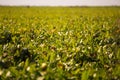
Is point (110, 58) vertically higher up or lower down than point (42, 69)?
lower down

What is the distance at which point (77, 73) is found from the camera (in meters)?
2.87

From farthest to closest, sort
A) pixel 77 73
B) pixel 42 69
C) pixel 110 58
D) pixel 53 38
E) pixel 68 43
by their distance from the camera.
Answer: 1. pixel 53 38
2. pixel 68 43
3. pixel 110 58
4. pixel 77 73
5. pixel 42 69

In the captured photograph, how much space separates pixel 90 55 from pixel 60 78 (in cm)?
→ 164

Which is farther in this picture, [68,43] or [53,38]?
[53,38]

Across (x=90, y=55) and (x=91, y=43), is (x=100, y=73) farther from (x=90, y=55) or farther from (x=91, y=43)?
(x=91, y=43)

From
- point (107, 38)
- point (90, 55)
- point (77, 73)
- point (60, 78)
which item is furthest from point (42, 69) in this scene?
point (107, 38)

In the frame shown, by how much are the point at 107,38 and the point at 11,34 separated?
230 centimetres

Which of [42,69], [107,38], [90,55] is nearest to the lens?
[42,69]

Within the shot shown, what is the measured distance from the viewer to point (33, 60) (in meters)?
3.99

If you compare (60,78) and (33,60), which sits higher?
(60,78)

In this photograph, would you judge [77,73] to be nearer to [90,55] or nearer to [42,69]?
[42,69]

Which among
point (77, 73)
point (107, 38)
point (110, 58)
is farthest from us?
point (107, 38)

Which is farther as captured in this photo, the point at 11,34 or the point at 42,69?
the point at 11,34

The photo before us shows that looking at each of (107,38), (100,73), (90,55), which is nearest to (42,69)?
(100,73)
